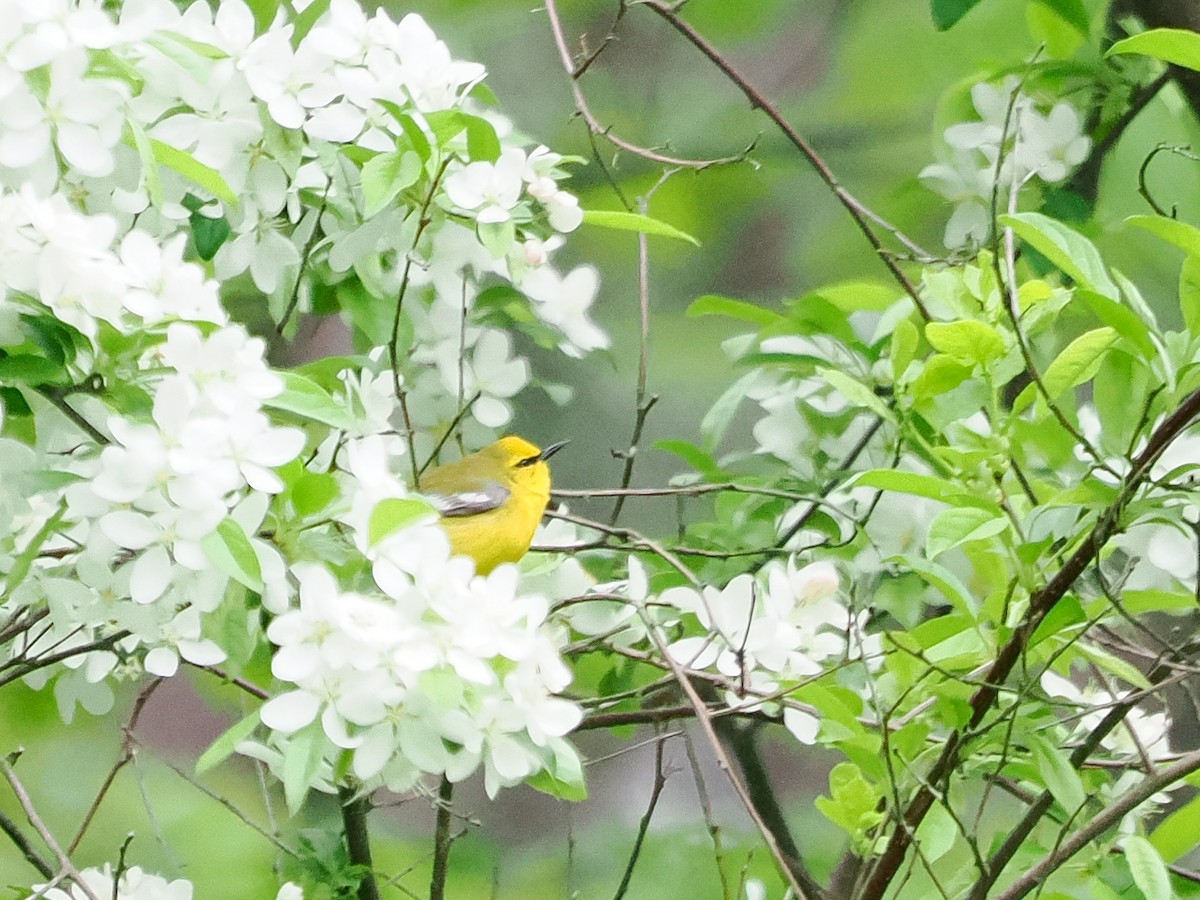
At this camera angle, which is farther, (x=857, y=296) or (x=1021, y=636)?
(x=857, y=296)

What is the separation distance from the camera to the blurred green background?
Result: 96cm

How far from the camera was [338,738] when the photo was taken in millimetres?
432

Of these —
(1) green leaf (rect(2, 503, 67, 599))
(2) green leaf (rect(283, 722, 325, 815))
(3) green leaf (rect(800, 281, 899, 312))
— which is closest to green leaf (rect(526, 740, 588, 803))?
(2) green leaf (rect(283, 722, 325, 815))

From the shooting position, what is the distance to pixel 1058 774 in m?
0.49

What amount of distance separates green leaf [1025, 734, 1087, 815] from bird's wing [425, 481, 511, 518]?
1.08 ft

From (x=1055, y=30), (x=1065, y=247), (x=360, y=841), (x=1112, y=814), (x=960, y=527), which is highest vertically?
(x=1055, y=30)

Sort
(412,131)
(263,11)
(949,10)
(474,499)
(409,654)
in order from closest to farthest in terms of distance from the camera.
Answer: (409,654), (412,131), (263,11), (474,499), (949,10)

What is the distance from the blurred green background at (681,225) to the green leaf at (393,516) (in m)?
0.58

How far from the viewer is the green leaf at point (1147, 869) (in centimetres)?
46

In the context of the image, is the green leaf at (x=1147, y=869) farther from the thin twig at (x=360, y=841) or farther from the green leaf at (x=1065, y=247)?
the thin twig at (x=360, y=841)

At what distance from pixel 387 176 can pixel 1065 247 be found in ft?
0.90

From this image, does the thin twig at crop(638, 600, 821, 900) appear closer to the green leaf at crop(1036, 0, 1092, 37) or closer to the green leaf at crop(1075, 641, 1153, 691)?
the green leaf at crop(1075, 641, 1153, 691)

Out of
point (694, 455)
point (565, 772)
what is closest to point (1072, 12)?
point (694, 455)

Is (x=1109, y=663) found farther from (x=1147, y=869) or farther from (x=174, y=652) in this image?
(x=174, y=652)
